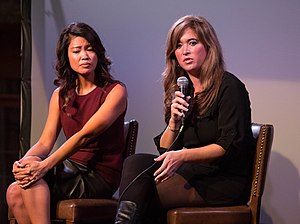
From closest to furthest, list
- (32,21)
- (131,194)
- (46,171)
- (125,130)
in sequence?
(131,194) < (46,171) < (125,130) < (32,21)

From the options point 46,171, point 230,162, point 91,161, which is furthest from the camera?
point 91,161

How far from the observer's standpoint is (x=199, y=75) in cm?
228

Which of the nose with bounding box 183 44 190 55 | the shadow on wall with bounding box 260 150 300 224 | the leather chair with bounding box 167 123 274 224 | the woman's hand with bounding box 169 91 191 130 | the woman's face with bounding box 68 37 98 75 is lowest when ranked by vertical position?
the shadow on wall with bounding box 260 150 300 224

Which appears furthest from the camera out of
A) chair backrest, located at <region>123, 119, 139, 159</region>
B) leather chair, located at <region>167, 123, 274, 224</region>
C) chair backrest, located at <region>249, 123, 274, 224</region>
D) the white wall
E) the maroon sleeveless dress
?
the white wall

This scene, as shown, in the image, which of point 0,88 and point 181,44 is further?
point 0,88

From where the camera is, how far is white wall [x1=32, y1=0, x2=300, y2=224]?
9.49ft

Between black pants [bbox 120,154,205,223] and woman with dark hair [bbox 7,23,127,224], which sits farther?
woman with dark hair [bbox 7,23,127,224]

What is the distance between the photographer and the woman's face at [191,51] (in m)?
2.22

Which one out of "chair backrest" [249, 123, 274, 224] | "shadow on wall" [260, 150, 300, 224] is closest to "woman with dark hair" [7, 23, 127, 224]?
"chair backrest" [249, 123, 274, 224]

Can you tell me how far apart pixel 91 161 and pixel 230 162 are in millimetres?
655

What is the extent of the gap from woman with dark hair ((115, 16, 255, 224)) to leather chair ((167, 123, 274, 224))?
33 mm

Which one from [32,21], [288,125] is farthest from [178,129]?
[32,21]

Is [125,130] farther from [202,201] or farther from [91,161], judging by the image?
[202,201]

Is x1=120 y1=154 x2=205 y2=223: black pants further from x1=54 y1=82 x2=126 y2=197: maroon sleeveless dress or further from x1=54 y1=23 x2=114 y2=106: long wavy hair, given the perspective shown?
x1=54 y1=23 x2=114 y2=106: long wavy hair
